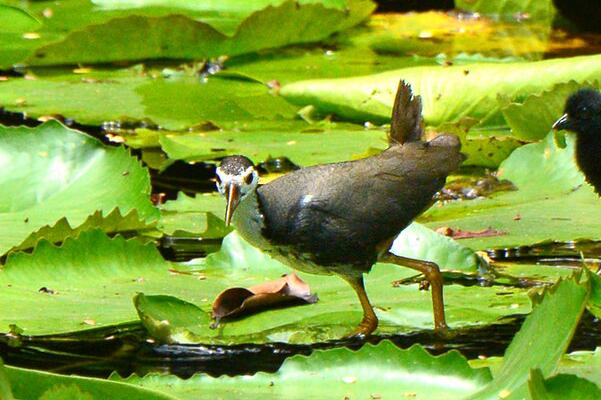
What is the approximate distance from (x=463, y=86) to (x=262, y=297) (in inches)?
86.5

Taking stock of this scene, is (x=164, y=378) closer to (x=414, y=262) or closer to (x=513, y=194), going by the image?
(x=414, y=262)

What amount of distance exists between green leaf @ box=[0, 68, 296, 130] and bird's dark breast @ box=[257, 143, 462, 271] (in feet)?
6.57

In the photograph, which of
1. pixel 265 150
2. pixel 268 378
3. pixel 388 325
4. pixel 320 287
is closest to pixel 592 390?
pixel 268 378

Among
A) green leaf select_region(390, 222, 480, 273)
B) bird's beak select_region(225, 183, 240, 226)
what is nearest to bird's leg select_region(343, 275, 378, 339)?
green leaf select_region(390, 222, 480, 273)

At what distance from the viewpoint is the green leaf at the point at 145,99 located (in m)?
6.17

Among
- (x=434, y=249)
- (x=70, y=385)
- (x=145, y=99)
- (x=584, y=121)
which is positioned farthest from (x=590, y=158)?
(x=70, y=385)

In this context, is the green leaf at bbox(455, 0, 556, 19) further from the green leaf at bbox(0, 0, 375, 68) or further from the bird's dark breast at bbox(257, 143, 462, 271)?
the bird's dark breast at bbox(257, 143, 462, 271)

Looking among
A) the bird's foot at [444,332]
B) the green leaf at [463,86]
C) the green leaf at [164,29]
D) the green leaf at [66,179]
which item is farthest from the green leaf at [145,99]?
the bird's foot at [444,332]

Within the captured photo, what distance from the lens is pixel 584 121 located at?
4.82m

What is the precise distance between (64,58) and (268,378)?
14.7 feet

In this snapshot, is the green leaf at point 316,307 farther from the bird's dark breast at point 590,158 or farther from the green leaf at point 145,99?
the green leaf at point 145,99

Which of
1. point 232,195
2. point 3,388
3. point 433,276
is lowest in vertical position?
point 433,276

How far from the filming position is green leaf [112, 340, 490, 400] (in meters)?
2.69

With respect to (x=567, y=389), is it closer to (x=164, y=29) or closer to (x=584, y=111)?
(x=584, y=111)
